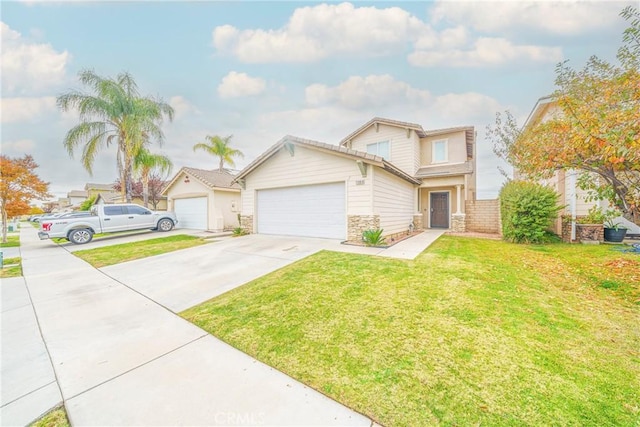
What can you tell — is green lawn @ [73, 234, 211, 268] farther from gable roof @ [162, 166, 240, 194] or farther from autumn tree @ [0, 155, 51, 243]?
autumn tree @ [0, 155, 51, 243]

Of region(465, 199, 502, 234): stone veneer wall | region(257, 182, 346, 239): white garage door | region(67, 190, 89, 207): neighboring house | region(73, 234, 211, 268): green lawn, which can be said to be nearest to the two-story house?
region(257, 182, 346, 239): white garage door

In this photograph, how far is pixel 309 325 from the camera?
3.19 m

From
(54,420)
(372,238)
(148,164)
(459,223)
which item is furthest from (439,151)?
(148,164)

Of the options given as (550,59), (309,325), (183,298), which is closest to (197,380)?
(309,325)

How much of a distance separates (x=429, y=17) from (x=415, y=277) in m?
11.0

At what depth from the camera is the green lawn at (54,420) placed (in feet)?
6.12

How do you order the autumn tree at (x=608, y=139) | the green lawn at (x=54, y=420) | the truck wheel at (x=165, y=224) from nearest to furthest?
the green lawn at (x=54, y=420) → the autumn tree at (x=608, y=139) → the truck wheel at (x=165, y=224)

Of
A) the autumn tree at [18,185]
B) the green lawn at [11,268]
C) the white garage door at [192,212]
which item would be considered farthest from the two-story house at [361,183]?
the autumn tree at [18,185]

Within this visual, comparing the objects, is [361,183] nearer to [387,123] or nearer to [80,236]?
[387,123]

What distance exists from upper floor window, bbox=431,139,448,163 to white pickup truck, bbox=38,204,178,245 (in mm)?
16942

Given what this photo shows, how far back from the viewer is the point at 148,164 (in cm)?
1586

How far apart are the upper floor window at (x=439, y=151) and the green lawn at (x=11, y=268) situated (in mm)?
17787

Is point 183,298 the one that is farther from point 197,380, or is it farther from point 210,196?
point 210,196

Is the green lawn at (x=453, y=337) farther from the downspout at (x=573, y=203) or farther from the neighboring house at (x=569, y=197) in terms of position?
the neighboring house at (x=569, y=197)
